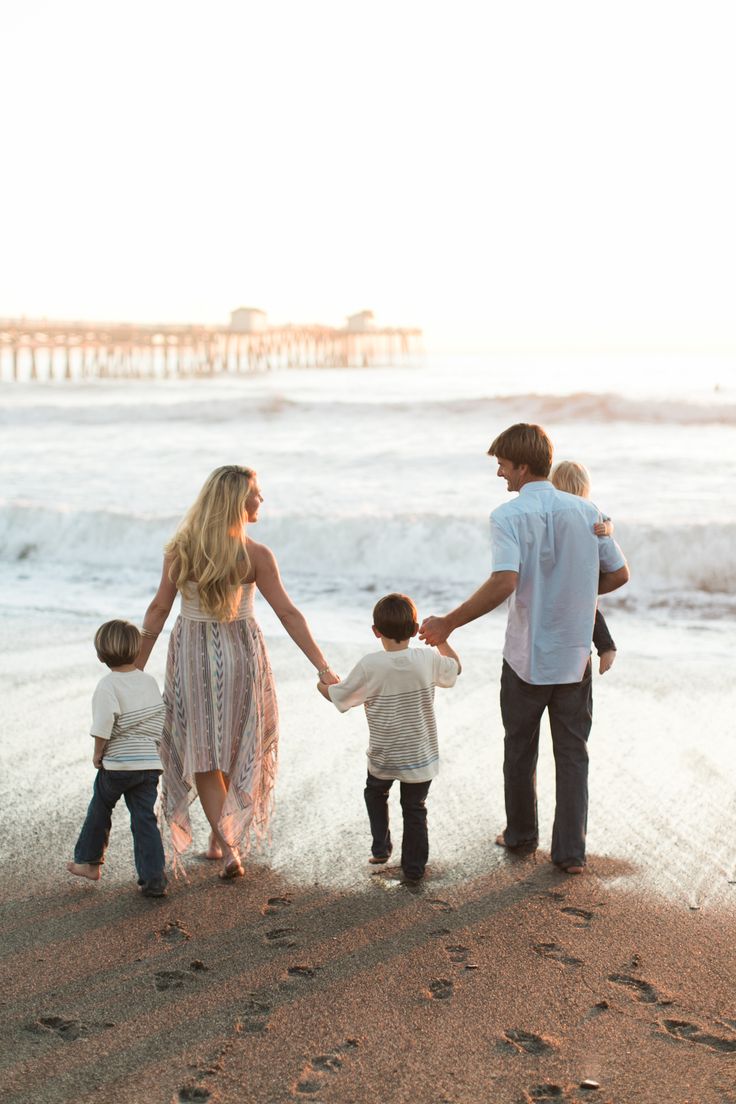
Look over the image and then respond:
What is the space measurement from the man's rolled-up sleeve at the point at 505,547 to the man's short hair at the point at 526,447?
8.5 inches

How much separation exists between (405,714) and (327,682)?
28 centimetres

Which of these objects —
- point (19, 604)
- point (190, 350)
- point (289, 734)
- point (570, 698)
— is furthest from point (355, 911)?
point (190, 350)

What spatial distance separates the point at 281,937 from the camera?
304 centimetres

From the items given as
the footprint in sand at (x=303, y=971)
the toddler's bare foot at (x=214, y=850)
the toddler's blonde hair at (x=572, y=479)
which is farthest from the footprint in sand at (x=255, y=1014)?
the toddler's blonde hair at (x=572, y=479)

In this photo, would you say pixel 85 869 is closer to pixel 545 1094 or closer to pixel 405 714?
pixel 405 714

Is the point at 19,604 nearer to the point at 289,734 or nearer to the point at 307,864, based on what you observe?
the point at 289,734

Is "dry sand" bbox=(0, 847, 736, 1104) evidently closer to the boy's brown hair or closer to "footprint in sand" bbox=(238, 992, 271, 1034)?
"footprint in sand" bbox=(238, 992, 271, 1034)

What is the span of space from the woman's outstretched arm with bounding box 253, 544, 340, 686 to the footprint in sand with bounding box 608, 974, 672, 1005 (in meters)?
1.24

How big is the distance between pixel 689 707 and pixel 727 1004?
2847mm

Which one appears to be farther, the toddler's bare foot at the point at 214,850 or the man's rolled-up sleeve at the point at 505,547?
the toddler's bare foot at the point at 214,850

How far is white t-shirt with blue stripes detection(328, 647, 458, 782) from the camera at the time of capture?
3406 millimetres

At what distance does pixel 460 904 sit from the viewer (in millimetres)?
3260

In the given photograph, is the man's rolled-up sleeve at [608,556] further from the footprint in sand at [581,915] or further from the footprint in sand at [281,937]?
the footprint in sand at [281,937]

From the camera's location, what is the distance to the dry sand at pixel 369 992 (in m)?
2.33
